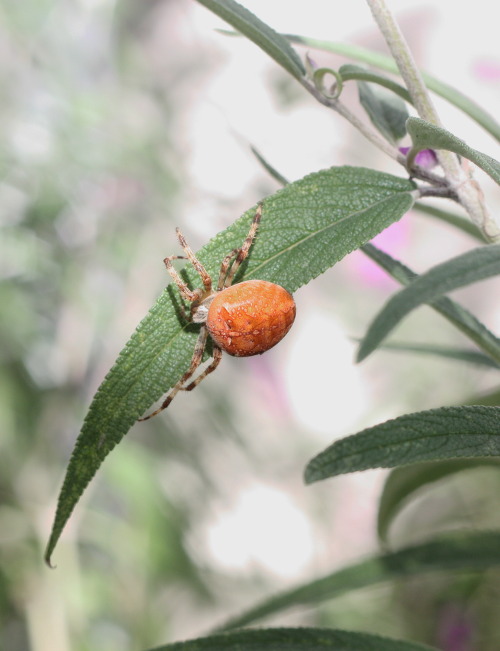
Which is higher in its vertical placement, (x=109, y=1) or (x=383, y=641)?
(x=109, y=1)

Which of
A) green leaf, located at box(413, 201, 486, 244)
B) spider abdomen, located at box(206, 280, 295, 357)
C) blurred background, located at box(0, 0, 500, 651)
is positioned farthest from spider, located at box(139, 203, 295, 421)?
blurred background, located at box(0, 0, 500, 651)

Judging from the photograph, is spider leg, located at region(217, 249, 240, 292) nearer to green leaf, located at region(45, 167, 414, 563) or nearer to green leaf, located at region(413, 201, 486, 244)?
green leaf, located at region(45, 167, 414, 563)

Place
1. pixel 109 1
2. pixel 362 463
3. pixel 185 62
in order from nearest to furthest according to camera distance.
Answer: pixel 362 463
pixel 109 1
pixel 185 62

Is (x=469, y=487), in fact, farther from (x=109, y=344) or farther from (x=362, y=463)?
(x=362, y=463)

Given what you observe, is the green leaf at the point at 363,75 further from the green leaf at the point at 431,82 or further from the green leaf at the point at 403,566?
the green leaf at the point at 403,566

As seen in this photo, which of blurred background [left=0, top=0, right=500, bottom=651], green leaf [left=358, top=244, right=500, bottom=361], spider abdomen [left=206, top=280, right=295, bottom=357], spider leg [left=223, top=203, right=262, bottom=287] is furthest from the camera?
blurred background [left=0, top=0, right=500, bottom=651]

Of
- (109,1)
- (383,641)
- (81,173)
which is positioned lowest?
(383,641)

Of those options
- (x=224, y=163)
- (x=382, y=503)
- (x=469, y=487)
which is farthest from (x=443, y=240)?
(x=382, y=503)
